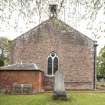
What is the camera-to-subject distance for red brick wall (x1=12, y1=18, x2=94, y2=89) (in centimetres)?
4081

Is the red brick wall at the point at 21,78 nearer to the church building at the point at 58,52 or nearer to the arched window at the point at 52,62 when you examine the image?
the church building at the point at 58,52

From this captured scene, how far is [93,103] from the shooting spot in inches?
870

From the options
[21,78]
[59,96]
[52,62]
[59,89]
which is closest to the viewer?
[59,96]

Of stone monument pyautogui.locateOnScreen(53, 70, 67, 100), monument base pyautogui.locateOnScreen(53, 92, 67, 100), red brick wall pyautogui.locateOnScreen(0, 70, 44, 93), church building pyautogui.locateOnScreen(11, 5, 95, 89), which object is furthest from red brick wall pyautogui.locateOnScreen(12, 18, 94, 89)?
monument base pyautogui.locateOnScreen(53, 92, 67, 100)

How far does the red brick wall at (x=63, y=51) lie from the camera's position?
40.8 m

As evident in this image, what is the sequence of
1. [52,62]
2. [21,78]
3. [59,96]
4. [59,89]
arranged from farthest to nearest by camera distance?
[52,62] → [21,78] → [59,89] → [59,96]

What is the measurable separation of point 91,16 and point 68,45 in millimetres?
29523

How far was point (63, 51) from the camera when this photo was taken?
136ft

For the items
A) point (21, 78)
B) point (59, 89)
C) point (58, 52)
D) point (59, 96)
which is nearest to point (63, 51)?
point (58, 52)

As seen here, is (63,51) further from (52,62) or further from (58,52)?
(52,62)

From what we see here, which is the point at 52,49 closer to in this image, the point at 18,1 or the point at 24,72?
the point at 24,72

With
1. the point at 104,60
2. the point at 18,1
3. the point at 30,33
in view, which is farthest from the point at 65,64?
the point at 104,60

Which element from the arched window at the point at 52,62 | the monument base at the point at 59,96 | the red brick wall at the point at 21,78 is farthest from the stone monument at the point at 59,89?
the arched window at the point at 52,62

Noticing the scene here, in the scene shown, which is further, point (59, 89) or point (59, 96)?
point (59, 89)
